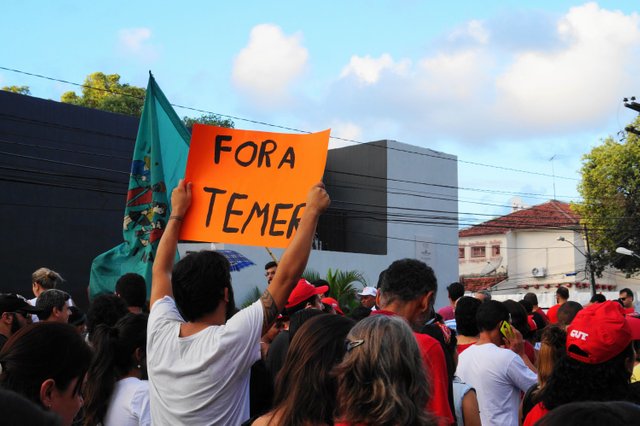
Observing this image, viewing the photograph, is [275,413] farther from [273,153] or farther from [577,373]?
[273,153]

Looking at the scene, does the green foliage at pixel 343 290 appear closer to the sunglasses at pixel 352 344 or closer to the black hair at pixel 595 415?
the sunglasses at pixel 352 344

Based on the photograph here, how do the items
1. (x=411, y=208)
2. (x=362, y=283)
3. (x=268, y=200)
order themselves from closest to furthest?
(x=268, y=200) → (x=362, y=283) → (x=411, y=208)

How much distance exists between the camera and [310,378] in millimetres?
2723

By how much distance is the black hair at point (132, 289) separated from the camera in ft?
21.0

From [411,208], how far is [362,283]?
8.09 metres

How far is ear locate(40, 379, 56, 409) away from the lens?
2797mm

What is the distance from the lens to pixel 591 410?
1514mm

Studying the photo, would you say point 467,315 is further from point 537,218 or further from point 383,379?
point 537,218

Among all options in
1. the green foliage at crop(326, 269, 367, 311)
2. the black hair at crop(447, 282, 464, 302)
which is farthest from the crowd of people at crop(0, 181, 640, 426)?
the green foliage at crop(326, 269, 367, 311)

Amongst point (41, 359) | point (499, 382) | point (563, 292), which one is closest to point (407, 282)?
point (499, 382)

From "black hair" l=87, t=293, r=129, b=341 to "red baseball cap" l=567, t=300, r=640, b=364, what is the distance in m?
3.30

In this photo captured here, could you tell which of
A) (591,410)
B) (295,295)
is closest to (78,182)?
(295,295)

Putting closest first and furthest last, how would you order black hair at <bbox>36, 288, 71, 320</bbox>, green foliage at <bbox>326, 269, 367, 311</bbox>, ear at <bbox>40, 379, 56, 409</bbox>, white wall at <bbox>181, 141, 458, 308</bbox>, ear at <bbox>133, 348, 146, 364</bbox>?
ear at <bbox>40, 379, 56, 409</bbox> < ear at <bbox>133, 348, 146, 364</bbox> < black hair at <bbox>36, 288, 71, 320</bbox> < green foliage at <bbox>326, 269, 367, 311</bbox> < white wall at <bbox>181, 141, 458, 308</bbox>

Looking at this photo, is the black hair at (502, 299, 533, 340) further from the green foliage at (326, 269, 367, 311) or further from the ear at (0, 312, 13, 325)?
the green foliage at (326, 269, 367, 311)
